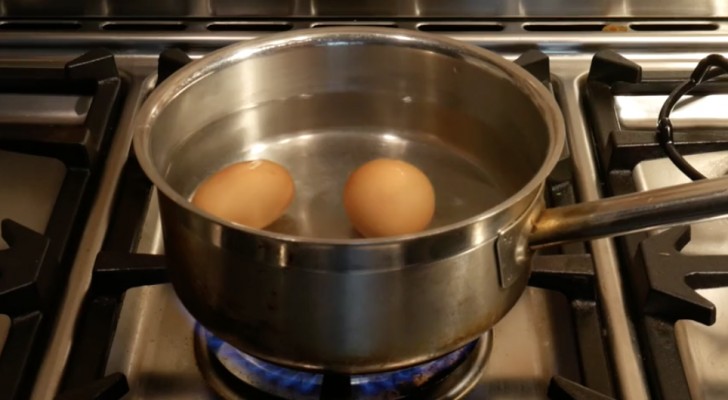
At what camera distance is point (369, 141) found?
2.14 ft

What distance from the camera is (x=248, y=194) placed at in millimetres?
529

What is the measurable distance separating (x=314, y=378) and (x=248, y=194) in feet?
0.39

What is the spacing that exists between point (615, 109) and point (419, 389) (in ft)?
1.06

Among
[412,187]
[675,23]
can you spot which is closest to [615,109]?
[675,23]

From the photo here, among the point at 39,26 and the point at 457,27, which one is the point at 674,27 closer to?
the point at 457,27

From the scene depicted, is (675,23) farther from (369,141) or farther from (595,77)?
(369,141)

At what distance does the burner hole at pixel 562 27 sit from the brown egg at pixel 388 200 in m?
0.31

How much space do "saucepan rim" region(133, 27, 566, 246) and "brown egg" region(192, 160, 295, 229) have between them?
0.04 m

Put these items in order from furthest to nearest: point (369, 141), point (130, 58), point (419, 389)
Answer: point (130, 58)
point (369, 141)
point (419, 389)

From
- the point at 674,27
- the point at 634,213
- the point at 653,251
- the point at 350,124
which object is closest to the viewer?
the point at 634,213

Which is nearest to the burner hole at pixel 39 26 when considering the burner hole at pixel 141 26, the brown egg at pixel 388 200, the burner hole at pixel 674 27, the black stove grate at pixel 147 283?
the burner hole at pixel 141 26

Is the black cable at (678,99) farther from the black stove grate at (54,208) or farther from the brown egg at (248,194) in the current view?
the black stove grate at (54,208)

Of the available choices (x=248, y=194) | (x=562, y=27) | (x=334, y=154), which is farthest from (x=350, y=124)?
(x=562, y=27)

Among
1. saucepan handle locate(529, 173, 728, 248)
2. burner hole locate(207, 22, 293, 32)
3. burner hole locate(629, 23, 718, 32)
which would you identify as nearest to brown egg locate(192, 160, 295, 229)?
saucepan handle locate(529, 173, 728, 248)
